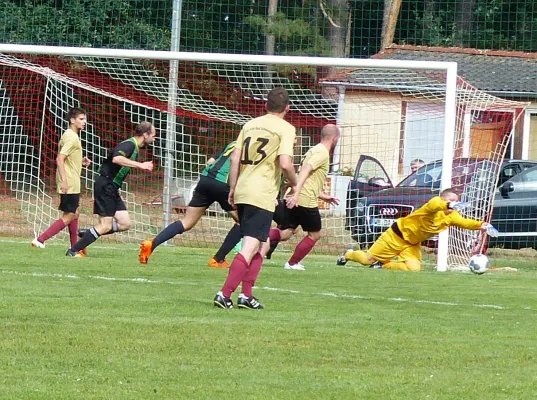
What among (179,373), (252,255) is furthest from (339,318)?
(179,373)

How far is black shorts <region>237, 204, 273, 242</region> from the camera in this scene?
9.60 meters

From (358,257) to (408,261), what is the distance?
64 centimetres

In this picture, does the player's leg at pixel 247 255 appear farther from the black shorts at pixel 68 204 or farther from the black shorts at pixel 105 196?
the black shorts at pixel 68 204

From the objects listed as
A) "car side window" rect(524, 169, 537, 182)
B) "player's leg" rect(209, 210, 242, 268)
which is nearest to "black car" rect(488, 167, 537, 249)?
"car side window" rect(524, 169, 537, 182)

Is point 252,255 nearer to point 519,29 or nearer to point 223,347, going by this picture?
point 223,347

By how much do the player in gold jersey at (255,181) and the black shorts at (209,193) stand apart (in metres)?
4.06

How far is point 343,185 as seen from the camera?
68.1 ft

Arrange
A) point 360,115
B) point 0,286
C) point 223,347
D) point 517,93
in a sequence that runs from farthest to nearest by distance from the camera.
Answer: point 517,93
point 360,115
point 0,286
point 223,347

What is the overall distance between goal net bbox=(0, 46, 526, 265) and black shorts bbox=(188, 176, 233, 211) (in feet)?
16.9

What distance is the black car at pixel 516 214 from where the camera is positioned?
19.8 meters

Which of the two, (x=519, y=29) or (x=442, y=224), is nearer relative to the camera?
(x=442, y=224)

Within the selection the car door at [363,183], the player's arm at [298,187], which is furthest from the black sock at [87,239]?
the car door at [363,183]

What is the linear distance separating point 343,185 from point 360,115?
2369 millimetres

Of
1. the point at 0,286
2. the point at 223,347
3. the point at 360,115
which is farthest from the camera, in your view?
the point at 360,115
